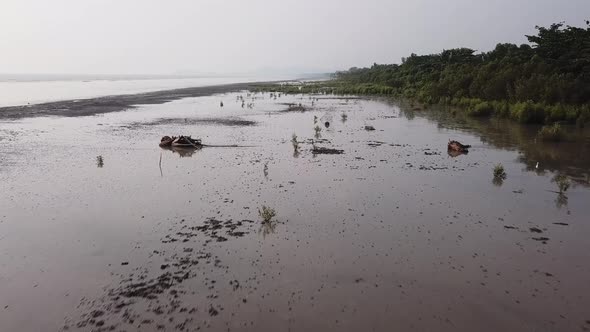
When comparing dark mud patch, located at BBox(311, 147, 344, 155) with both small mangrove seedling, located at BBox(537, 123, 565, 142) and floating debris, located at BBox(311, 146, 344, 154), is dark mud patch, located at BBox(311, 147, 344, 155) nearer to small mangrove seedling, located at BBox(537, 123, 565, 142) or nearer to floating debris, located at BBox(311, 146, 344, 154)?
floating debris, located at BBox(311, 146, 344, 154)

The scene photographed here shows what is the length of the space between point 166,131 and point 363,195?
64.2ft

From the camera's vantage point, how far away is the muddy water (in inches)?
299

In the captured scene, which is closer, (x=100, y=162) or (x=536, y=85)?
(x=100, y=162)

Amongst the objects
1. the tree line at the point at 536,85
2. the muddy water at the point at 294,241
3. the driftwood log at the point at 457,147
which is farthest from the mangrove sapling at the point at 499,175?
the tree line at the point at 536,85

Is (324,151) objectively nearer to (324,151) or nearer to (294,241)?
(324,151)

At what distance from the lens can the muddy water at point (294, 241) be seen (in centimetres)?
760

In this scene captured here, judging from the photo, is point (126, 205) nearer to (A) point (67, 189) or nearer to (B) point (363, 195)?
(A) point (67, 189)

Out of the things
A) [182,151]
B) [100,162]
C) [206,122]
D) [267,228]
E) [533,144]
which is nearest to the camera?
[267,228]

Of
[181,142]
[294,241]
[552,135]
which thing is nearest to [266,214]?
[294,241]

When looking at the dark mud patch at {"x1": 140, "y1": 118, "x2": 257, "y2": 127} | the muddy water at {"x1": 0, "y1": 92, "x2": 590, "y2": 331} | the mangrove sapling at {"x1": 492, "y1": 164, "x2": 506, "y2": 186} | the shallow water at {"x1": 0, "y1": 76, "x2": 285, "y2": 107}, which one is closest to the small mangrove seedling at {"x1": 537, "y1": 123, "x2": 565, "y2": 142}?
the muddy water at {"x1": 0, "y1": 92, "x2": 590, "y2": 331}

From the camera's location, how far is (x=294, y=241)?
10.8 meters

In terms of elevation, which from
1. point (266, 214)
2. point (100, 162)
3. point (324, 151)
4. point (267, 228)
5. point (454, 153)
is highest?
point (100, 162)

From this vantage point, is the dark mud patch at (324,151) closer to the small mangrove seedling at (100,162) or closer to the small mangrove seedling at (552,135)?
the small mangrove seedling at (100,162)

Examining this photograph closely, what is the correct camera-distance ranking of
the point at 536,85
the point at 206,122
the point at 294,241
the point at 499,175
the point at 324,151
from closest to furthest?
the point at 294,241, the point at 499,175, the point at 324,151, the point at 536,85, the point at 206,122
